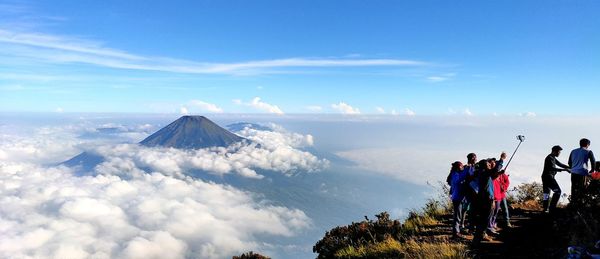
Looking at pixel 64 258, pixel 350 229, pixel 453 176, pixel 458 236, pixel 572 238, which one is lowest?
pixel 64 258

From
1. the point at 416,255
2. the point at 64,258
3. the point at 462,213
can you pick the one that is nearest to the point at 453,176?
the point at 462,213

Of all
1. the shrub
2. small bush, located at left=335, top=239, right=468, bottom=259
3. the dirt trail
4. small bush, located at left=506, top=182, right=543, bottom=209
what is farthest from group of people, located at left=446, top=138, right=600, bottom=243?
small bush, located at left=506, top=182, right=543, bottom=209

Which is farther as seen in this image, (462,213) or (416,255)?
(462,213)

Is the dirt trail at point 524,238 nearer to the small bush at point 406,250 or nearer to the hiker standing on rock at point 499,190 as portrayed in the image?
the hiker standing on rock at point 499,190

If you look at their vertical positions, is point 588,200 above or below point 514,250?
above

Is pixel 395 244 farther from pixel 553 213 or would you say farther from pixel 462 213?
pixel 553 213

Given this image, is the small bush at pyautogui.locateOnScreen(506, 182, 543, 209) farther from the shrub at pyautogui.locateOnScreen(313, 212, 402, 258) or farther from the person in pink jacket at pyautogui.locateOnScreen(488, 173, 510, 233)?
the shrub at pyautogui.locateOnScreen(313, 212, 402, 258)

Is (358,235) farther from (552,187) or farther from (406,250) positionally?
(552,187)
